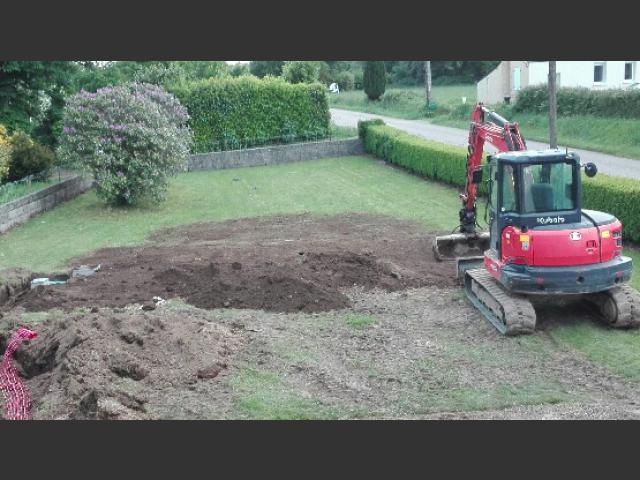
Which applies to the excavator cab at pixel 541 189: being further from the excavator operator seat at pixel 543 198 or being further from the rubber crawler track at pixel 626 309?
the rubber crawler track at pixel 626 309

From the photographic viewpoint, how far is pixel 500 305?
1242cm

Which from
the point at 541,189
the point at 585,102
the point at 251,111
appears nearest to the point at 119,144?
the point at 251,111

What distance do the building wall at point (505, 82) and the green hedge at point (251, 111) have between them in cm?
1386

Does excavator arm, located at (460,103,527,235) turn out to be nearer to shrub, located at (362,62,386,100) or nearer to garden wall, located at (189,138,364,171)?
garden wall, located at (189,138,364,171)

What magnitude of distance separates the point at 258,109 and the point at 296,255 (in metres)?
22.9

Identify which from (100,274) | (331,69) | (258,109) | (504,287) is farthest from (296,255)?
(331,69)

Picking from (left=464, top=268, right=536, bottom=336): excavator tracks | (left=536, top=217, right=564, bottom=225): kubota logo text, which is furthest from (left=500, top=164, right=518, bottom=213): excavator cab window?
(left=464, top=268, right=536, bottom=336): excavator tracks

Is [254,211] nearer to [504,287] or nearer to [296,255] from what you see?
[296,255]

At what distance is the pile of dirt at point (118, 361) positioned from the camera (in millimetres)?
9922

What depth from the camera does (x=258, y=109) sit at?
128 ft

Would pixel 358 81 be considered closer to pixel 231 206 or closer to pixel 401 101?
pixel 401 101

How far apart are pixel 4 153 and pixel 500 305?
61.2 feet

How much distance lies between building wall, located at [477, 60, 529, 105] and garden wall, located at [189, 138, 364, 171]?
13911 mm

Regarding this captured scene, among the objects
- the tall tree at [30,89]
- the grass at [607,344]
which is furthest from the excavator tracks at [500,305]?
the tall tree at [30,89]
